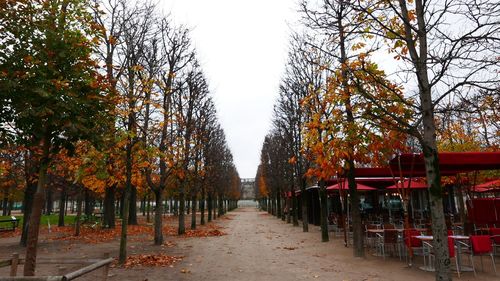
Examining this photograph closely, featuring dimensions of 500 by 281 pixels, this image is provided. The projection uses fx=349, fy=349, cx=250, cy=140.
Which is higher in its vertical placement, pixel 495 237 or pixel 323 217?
pixel 323 217

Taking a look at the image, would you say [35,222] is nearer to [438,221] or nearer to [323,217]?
[438,221]

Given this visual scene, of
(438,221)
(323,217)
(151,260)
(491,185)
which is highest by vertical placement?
(491,185)

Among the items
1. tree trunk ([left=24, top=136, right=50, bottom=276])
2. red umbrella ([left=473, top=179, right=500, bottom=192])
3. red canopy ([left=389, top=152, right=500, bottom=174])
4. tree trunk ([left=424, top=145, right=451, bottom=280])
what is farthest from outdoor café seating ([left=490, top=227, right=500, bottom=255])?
tree trunk ([left=24, top=136, right=50, bottom=276])

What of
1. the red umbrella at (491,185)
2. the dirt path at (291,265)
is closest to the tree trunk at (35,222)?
the dirt path at (291,265)

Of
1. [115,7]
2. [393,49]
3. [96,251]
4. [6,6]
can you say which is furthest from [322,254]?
[115,7]

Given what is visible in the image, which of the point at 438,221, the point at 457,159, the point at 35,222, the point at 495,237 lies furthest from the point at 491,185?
the point at 35,222

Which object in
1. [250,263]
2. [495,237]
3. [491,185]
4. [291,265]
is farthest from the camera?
[491,185]

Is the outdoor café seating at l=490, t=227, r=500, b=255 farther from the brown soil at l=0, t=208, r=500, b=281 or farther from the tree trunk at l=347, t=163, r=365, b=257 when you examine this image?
the tree trunk at l=347, t=163, r=365, b=257

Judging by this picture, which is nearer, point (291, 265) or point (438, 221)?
point (438, 221)

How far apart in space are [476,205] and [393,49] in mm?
10417

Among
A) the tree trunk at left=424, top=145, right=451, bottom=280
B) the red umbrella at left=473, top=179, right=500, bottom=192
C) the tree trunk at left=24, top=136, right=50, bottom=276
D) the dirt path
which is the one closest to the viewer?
the tree trunk at left=424, top=145, right=451, bottom=280

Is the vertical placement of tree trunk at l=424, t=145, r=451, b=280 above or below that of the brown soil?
above

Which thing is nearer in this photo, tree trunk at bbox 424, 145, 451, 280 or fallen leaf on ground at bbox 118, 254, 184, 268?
tree trunk at bbox 424, 145, 451, 280

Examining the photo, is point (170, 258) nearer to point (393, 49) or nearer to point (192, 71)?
point (393, 49)
